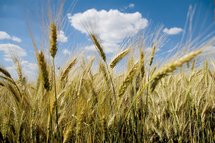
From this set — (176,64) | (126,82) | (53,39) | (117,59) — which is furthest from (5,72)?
(176,64)

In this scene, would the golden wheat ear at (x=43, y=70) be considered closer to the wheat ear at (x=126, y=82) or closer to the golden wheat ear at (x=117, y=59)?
the wheat ear at (x=126, y=82)

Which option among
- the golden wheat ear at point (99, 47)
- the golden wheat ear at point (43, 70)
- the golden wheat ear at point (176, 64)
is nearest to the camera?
the golden wheat ear at point (176, 64)

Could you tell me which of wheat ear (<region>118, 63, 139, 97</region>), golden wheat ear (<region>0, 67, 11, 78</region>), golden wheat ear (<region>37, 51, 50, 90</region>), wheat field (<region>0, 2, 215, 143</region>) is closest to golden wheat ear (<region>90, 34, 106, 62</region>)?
wheat field (<region>0, 2, 215, 143</region>)

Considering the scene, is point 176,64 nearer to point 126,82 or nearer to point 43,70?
point 126,82

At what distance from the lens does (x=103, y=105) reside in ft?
7.00

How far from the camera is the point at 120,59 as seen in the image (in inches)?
94.4

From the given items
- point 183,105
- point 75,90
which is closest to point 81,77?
point 75,90

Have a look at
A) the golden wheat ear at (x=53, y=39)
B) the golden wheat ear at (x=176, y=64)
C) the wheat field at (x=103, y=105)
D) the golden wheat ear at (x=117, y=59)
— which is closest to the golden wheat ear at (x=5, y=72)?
the wheat field at (x=103, y=105)

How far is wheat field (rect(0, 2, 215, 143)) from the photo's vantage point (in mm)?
1903

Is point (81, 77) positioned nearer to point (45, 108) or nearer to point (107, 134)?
point (45, 108)

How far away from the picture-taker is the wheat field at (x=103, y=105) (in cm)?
→ 190

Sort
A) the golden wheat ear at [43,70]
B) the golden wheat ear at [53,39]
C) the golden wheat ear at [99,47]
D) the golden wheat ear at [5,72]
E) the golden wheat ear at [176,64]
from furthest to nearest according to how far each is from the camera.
→ the golden wheat ear at [5,72]
the golden wheat ear at [99,47]
the golden wheat ear at [53,39]
the golden wheat ear at [43,70]
the golden wheat ear at [176,64]

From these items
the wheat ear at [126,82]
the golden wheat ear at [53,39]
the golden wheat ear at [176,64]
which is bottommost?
the golden wheat ear at [176,64]

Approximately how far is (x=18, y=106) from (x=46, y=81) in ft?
1.88
